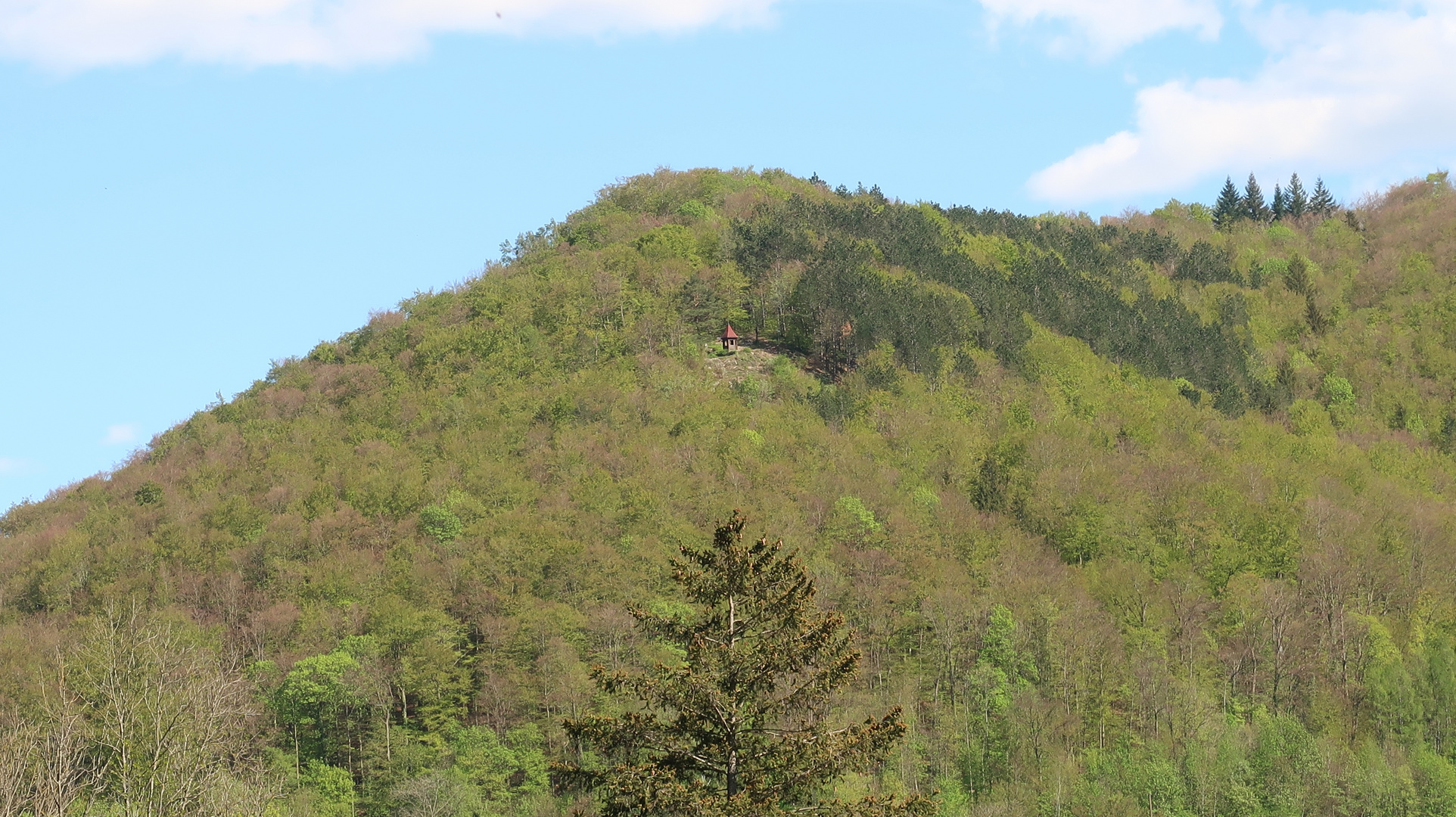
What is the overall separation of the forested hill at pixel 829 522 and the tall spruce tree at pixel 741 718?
57.6 feet

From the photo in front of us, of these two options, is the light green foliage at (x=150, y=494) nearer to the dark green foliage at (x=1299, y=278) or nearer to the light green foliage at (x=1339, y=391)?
the light green foliage at (x=1339, y=391)

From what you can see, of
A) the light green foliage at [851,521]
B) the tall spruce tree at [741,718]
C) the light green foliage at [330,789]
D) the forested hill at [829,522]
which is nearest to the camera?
the tall spruce tree at [741,718]

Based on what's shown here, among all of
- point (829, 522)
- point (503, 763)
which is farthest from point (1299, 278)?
point (503, 763)

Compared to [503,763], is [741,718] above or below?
above

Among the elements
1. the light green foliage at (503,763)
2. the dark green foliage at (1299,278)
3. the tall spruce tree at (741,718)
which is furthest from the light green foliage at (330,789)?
the dark green foliage at (1299,278)

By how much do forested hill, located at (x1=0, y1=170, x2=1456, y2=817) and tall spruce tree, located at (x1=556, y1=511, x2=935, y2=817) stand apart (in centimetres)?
1756

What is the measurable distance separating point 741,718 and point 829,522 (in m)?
68.9

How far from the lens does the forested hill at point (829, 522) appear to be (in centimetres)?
7131

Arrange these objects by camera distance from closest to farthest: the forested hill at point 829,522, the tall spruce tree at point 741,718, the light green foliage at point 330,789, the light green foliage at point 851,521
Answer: the tall spruce tree at point 741,718
the forested hill at point 829,522
the light green foliage at point 330,789
the light green foliage at point 851,521

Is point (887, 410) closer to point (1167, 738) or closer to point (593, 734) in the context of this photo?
point (1167, 738)

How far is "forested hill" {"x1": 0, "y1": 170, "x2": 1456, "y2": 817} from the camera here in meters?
71.3

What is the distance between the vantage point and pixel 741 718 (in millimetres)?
25828

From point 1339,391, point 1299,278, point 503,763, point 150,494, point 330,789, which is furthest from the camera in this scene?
point 1299,278

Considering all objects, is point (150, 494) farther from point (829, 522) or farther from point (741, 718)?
point (741, 718)
